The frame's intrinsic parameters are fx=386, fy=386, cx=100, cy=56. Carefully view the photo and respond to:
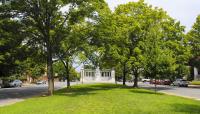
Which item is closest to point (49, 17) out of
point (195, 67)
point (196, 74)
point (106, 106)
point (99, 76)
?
point (106, 106)

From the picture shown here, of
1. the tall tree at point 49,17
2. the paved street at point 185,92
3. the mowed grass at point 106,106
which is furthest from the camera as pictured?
the paved street at point 185,92

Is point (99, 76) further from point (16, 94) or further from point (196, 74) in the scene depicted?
point (16, 94)

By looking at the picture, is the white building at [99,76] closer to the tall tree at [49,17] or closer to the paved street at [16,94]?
the paved street at [16,94]

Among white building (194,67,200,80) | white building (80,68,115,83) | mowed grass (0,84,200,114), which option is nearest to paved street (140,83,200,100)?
mowed grass (0,84,200,114)

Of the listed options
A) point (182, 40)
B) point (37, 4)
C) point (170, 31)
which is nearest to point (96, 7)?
point (37, 4)

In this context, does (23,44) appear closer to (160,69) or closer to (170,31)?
(160,69)

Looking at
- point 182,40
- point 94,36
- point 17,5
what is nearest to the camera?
point 17,5

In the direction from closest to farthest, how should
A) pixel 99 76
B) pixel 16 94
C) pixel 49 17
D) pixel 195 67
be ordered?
pixel 49 17
pixel 16 94
pixel 195 67
pixel 99 76

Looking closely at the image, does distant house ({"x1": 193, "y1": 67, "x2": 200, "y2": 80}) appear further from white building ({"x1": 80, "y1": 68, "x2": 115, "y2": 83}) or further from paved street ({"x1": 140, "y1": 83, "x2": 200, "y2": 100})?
paved street ({"x1": 140, "y1": 83, "x2": 200, "y2": 100})

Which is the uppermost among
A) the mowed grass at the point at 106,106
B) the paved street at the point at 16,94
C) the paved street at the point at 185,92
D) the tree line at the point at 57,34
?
the tree line at the point at 57,34

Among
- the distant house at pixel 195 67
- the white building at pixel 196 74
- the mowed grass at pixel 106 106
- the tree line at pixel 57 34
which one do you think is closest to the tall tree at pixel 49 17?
the tree line at pixel 57 34

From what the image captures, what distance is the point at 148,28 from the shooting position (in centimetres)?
5034

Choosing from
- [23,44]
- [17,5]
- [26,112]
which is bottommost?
[26,112]

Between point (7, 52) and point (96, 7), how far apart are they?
9.34 metres
